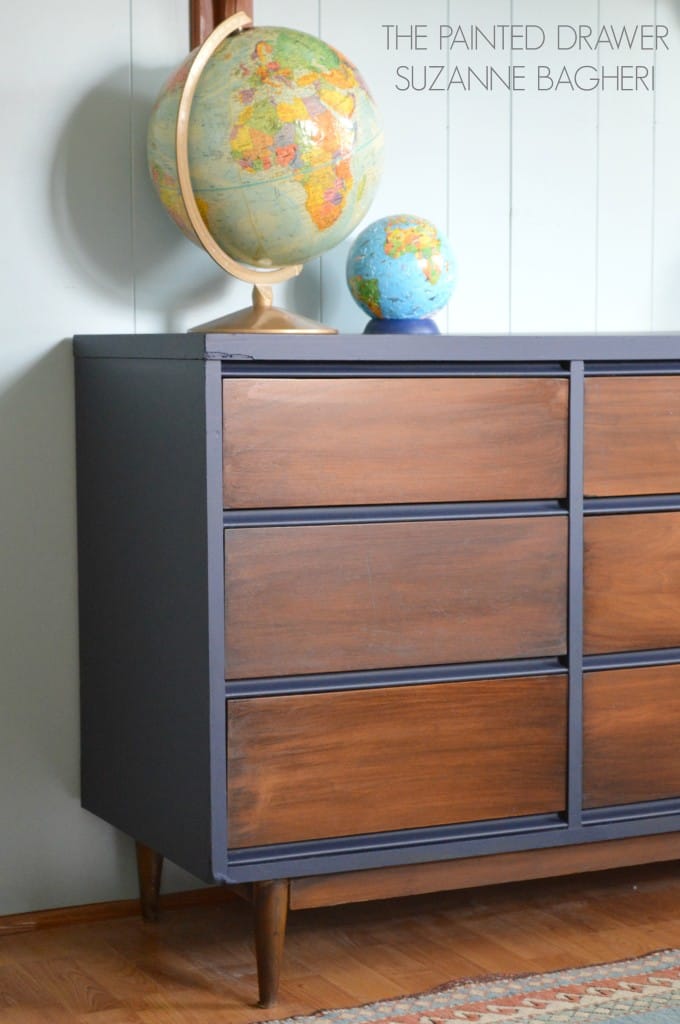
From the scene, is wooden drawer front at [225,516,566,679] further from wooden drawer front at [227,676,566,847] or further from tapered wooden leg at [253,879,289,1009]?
tapered wooden leg at [253,879,289,1009]

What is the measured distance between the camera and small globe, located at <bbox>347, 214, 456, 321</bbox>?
237cm

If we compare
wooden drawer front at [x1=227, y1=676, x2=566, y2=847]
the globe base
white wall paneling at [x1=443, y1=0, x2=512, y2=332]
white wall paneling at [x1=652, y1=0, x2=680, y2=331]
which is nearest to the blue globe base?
the globe base

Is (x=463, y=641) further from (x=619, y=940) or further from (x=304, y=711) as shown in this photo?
(x=619, y=940)

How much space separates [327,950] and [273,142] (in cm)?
125

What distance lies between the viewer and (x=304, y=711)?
209 cm

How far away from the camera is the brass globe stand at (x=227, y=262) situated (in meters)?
2.22

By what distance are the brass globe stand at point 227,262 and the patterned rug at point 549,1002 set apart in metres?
0.98

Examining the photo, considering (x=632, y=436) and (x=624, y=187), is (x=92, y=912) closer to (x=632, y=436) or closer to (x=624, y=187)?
(x=632, y=436)

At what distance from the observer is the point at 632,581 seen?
7.57 ft

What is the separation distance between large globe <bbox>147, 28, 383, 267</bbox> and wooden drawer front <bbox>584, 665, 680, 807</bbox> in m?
0.83

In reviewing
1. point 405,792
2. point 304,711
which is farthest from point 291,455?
point 405,792

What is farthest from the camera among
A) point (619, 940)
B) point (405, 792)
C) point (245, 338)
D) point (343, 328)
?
point (343, 328)

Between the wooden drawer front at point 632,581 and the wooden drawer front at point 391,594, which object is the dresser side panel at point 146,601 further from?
the wooden drawer front at point 632,581

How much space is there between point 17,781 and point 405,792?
70 centimetres
